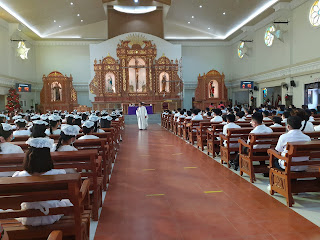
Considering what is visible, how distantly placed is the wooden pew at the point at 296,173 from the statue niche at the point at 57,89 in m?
19.5

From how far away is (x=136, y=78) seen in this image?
22922mm

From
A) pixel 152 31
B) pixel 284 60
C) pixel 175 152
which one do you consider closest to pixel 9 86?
pixel 152 31

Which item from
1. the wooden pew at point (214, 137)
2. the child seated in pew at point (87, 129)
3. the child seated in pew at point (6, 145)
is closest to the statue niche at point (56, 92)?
the wooden pew at point (214, 137)

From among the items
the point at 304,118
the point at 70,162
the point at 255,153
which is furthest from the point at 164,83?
the point at 70,162

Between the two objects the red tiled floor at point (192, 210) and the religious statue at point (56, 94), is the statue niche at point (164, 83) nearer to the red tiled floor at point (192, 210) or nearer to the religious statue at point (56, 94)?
the religious statue at point (56, 94)

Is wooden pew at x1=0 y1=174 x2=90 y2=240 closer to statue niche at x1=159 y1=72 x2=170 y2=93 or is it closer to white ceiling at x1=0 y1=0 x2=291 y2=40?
white ceiling at x1=0 y1=0 x2=291 y2=40

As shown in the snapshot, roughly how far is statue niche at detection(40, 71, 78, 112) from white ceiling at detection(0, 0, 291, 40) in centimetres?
393

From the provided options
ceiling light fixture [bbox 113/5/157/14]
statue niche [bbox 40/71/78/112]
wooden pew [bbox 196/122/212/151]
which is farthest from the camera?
ceiling light fixture [bbox 113/5/157/14]

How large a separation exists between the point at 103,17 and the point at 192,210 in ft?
76.1

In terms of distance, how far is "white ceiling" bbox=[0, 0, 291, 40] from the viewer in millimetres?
17141

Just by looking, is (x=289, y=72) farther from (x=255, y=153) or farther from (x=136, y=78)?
(x=255, y=153)

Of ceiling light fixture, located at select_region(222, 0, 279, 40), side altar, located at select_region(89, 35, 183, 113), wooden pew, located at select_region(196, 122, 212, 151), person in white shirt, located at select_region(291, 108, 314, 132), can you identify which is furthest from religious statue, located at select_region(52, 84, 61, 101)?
person in white shirt, located at select_region(291, 108, 314, 132)

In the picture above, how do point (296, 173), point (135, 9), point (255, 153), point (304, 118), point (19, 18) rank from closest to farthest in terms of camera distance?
point (296, 173)
point (255, 153)
point (304, 118)
point (19, 18)
point (135, 9)

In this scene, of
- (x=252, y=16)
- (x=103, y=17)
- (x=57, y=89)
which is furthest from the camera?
(x=103, y=17)
